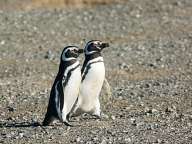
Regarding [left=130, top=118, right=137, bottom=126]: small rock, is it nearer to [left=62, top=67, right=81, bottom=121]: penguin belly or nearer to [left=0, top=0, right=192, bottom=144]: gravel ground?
[left=0, top=0, right=192, bottom=144]: gravel ground

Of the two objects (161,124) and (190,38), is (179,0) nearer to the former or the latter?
(190,38)

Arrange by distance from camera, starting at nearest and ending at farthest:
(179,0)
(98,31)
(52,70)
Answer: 1. (52,70)
2. (98,31)
3. (179,0)

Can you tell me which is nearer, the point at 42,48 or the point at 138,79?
the point at 138,79

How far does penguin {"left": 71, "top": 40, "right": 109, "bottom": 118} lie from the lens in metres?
12.2

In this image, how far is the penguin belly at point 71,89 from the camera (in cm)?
1177

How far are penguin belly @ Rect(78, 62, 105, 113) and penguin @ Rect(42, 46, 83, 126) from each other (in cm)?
30

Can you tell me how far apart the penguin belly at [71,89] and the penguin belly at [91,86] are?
0.97 feet

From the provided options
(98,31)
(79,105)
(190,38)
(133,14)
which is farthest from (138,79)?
(133,14)

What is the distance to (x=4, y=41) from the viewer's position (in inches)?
877

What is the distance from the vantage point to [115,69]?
17.9 metres

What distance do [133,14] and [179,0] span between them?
8.75 ft

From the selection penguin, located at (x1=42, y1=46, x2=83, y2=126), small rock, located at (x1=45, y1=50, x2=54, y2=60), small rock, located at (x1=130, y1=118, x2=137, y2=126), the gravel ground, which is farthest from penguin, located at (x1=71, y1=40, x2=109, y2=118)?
small rock, located at (x1=45, y1=50, x2=54, y2=60)

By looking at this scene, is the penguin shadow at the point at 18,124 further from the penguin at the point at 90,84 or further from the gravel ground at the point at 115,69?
the penguin at the point at 90,84

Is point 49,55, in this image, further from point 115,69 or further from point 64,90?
point 64,90
